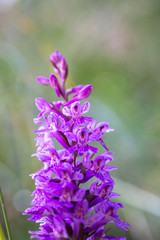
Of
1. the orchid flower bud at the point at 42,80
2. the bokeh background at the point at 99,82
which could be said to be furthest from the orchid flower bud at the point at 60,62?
the bokeh background at the point at 99,82

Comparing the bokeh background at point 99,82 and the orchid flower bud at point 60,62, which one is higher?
the bokeh background at point 99,82

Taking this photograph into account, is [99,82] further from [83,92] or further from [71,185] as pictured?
[71,185]

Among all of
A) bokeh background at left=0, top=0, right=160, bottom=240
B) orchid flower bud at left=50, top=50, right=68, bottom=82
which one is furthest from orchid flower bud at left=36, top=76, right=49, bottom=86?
bokeh background at left=0, top=0, right=160, bottom=240

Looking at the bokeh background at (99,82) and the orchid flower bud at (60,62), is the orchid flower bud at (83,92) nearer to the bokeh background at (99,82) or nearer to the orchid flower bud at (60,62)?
the orchid flower bud at (60,62)

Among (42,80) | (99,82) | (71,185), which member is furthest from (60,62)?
(99,82)

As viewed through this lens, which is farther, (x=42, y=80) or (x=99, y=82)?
(x=99, y=82)

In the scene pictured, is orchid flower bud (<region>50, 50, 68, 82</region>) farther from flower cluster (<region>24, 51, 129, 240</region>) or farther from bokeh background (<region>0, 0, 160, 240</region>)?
bokeh background (<region>0, 0, 160, 240</region>)

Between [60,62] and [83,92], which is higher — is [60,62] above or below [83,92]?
above
